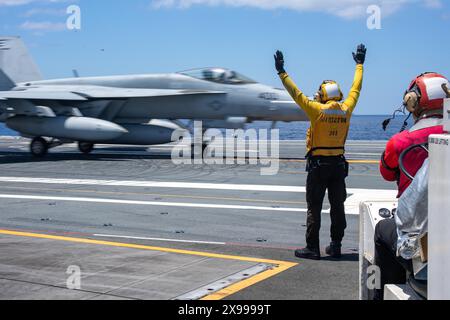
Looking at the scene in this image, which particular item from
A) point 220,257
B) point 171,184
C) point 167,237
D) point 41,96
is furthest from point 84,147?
point 220,257

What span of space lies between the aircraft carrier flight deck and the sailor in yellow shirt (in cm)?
36

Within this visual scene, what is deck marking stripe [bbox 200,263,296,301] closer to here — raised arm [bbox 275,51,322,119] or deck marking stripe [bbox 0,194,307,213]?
raised arm [bbox 275,51,322,119]

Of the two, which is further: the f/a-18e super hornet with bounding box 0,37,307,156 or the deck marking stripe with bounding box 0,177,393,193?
the f/a-18e super hornet with bounding box 0,37,307,156

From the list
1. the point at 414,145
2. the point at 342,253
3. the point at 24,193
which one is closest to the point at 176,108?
the point at 24,193

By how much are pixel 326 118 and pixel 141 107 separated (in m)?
16.2

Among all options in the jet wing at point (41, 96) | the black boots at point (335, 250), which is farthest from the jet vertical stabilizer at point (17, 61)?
the black boots at point (335, 250)

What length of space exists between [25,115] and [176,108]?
18.2 ft

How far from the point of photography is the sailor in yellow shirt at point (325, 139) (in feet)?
20.9

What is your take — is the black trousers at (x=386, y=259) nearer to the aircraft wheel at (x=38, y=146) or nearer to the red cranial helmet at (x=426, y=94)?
the red cranial helmet at (x=426, y=94)

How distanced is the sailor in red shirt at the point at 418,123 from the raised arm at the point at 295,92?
2.33 metres

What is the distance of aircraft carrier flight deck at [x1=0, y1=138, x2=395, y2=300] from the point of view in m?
5.21

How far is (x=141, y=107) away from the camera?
21953mm

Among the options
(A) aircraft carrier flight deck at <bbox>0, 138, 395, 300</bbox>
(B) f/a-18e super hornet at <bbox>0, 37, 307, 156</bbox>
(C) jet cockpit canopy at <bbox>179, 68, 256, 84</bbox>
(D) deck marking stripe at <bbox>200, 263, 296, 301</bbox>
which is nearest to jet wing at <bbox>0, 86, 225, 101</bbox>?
(B) f/a-18e super hornet at <bbox>0, 37, 307, 156</bbox>
